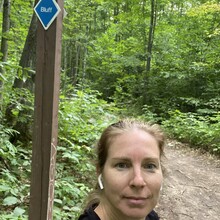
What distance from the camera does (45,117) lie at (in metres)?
2.00

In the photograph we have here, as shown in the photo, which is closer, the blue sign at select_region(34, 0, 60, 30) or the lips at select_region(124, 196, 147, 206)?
the lips at select_region(124, 196, 147, 206)

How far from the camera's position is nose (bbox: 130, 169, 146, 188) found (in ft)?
3.74

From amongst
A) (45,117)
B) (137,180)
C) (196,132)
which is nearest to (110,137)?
(137,180)

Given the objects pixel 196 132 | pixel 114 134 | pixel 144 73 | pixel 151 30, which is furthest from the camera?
pixel 144 73

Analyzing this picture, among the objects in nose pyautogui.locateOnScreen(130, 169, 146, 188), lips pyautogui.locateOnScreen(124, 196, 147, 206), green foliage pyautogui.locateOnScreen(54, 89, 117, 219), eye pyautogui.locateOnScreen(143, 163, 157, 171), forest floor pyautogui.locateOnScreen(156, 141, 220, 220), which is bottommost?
forest floor pyautogui.locateOnScreen(156, 141, 220, 220)

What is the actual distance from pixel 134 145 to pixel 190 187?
17.1 feet

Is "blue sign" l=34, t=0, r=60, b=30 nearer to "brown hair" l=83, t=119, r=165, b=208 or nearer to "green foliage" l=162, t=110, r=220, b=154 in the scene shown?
"brown hair" l=83, t=119, r=165, b=208

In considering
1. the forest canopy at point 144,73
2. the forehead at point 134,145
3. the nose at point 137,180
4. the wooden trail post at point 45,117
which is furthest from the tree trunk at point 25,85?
the nose at point 137,180

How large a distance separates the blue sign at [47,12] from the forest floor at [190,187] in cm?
220

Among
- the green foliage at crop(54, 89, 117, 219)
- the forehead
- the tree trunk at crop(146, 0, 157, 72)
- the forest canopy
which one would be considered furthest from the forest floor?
the tree trunk at crop(146, 0, 157, 72)

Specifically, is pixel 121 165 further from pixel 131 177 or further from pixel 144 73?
pixel 144 73

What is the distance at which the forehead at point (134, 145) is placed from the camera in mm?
1197

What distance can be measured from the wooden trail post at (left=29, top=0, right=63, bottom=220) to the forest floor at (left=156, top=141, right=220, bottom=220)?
1.77 metres

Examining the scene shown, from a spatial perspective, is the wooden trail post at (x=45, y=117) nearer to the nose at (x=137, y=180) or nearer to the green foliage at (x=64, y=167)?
the green foliage at (x=64, y=167)
